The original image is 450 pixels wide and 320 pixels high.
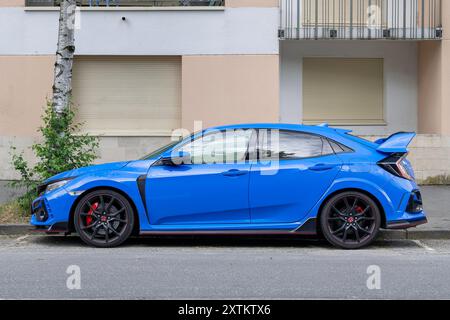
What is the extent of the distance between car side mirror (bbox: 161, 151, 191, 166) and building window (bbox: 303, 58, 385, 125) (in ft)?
25.3

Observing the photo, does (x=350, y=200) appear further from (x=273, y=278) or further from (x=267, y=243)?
(x=273, y=278)

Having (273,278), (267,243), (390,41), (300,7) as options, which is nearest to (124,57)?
(300,7)

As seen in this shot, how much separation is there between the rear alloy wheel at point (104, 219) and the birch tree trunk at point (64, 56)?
274 centimetres

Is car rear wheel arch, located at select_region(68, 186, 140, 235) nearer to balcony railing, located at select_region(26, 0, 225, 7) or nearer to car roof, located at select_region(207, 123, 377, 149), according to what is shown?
car roof, located at select_region(207, 123, 377, 149)

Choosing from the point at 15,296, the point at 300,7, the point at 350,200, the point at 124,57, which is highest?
the point at 300,7

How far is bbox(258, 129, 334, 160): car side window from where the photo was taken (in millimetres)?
8492

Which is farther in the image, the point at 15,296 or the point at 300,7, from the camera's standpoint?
the point at 300,7

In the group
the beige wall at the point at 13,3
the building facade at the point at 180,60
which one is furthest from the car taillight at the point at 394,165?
the beige wall at the point at 13,3

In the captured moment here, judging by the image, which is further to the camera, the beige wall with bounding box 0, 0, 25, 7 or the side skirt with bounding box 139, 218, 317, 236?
the beige wall with bounding box 0, 0, 25, 7

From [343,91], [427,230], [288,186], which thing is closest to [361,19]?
[343,91]

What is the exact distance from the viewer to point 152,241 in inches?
360

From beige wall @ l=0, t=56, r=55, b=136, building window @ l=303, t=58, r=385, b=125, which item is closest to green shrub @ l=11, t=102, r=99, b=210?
beige wall @ l=0, t=56, r=55, b=136

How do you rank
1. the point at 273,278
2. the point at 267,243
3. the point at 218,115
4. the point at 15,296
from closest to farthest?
1. the point at 15,296
2. the point at 273,278
3. the point at 267,243
4. the point at 218,115

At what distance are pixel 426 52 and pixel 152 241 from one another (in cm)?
893
